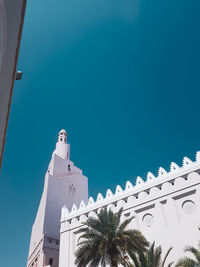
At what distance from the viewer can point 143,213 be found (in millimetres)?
23828

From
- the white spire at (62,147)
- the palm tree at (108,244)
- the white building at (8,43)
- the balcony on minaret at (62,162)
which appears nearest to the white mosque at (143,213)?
the balcony on minaret at (62,162)

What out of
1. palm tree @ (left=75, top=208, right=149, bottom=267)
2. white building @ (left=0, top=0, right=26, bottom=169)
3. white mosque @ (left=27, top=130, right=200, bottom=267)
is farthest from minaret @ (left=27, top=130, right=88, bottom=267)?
white building @ (left=0, top=0, right=26, bottom=169)

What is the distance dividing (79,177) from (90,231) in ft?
74.1

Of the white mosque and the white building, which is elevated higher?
the white mosque

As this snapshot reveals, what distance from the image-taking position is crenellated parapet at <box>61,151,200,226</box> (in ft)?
73.6

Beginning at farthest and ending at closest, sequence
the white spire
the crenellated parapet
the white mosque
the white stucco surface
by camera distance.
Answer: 1. the white spire
2. the crenellated parapet
3. the white mosque
4. the white stucco surface

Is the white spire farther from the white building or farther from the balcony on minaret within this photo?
the white building

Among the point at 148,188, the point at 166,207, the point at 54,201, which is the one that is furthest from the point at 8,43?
the point at 54,201

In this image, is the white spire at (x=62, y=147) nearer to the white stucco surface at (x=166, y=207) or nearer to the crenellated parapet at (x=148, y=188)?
the crenellated parapet at (x=148, y=188)

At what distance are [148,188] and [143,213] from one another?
244cm

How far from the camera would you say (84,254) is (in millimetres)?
16906

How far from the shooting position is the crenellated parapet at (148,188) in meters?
22.4

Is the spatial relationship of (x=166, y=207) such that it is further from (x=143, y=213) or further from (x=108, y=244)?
(x=108, y=244)

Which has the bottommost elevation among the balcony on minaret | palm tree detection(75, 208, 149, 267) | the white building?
palm tree detection(75, 208, 149, 267)
